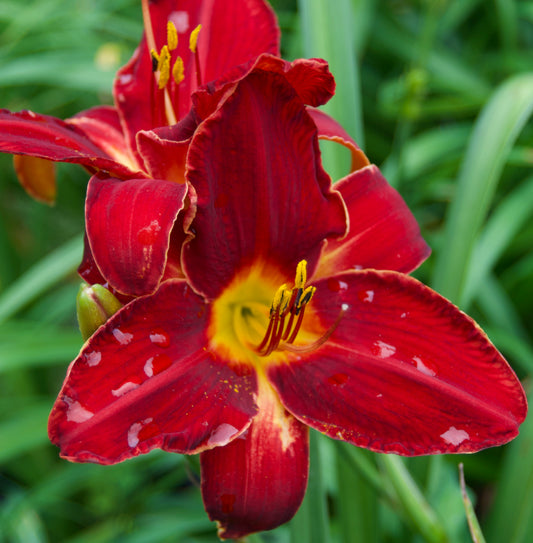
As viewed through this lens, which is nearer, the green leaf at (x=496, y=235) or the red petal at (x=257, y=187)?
the red petal at (x=257, y=187)

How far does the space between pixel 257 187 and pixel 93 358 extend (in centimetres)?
16

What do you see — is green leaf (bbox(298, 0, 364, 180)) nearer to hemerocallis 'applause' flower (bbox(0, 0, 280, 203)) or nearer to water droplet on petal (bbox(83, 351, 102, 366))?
hemerocallis 'applause' flower (bbox(0, 0, 280, 203))

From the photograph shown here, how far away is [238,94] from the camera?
1.34 ft

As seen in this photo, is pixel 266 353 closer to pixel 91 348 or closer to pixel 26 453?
pixel 91 348

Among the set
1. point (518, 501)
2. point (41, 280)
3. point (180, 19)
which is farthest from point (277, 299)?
point (41, 280)

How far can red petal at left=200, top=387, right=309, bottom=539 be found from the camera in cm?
44

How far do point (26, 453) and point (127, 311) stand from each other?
115 cm

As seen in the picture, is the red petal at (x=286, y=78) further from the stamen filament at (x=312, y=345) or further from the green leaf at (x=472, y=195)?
the green leaf at (x=472, y=195)

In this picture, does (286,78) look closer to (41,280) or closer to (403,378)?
(403,378)

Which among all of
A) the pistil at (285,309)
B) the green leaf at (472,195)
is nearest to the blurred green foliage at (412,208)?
the green leaf at (472,195)

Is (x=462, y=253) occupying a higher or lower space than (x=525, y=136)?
higher

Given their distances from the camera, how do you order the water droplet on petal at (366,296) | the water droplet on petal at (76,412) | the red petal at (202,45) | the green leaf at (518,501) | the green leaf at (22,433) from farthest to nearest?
the green leaf at (22,433) < the green leaf at (518,501) < the red petal at (202,45) < the water droplet on petal at (366,296) < the water droplet on petal at (76,412)

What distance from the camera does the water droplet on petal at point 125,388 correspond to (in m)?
0.40

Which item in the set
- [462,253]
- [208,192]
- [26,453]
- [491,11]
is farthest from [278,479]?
[491,11]
